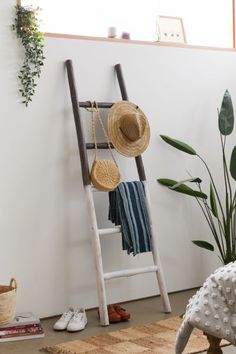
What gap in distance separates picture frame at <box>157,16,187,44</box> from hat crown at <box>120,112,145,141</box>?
79cm

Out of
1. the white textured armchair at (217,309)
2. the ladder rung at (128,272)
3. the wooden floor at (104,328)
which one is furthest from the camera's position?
the ladder rung at (128,272)

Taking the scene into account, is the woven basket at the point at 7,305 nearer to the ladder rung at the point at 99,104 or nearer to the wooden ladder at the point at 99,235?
the wooden ladder at the point at 99,235

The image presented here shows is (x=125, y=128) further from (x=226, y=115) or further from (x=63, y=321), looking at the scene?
(x=63, y=321)

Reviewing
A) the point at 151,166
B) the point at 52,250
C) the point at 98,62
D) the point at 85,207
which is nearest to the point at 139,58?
the point at 98,62

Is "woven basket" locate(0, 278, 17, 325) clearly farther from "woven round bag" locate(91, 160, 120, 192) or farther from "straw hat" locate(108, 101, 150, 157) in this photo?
"straw hat" locate(108, 101, 150, 157)

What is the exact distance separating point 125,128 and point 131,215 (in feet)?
1.77

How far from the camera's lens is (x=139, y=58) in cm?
406

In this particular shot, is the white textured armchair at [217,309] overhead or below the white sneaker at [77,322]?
overhead

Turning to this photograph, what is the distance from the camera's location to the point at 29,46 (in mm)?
3549

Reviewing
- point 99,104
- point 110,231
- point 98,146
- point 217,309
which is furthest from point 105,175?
point 217,309

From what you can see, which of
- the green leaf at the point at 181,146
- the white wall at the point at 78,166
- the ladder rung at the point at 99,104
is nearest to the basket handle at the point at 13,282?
the white wall at the point at 78,166

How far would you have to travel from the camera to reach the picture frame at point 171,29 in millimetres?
4277

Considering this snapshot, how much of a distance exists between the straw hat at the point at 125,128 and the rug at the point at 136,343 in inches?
42.7

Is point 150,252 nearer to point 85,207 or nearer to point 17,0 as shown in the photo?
point 85,207
